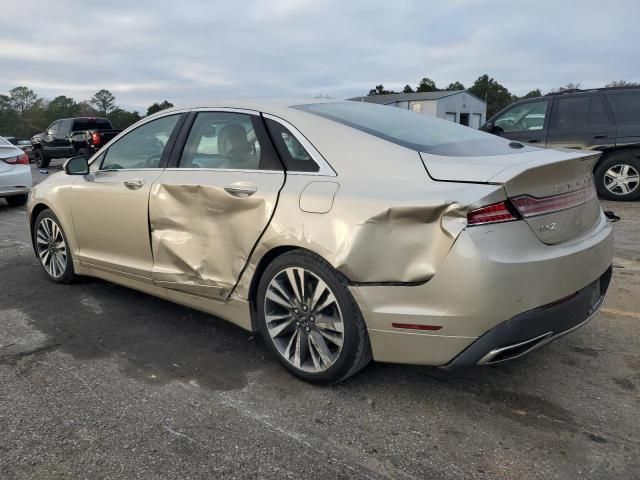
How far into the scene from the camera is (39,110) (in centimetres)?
6912

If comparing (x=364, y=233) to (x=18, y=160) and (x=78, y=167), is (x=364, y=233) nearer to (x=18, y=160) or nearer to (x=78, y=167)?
(x=78, y=167)

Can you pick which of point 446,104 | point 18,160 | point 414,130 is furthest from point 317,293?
point 446,104

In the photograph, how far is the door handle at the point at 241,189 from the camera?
10.1 ft

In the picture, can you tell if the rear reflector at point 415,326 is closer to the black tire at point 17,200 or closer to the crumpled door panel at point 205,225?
the crumpled door panel at point 205,225

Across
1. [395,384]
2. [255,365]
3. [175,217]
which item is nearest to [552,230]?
[395,384]

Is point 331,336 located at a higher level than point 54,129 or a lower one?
lower

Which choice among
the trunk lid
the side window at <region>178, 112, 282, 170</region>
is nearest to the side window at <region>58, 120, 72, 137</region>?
the side window at <region>178, 112, 282, 170</region>

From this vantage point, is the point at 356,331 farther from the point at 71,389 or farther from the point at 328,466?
the point at 71,389

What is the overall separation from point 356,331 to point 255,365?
863 millimetres

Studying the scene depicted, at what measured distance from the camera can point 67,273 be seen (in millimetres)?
4723

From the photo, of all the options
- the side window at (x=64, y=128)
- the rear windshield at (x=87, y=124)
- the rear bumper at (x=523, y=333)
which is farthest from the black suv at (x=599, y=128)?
the side window at (x=64, y=128)

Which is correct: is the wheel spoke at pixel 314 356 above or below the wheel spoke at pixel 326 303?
below

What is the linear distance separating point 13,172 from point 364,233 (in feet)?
28.8

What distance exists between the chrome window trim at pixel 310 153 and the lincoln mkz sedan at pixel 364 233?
0.01 m
